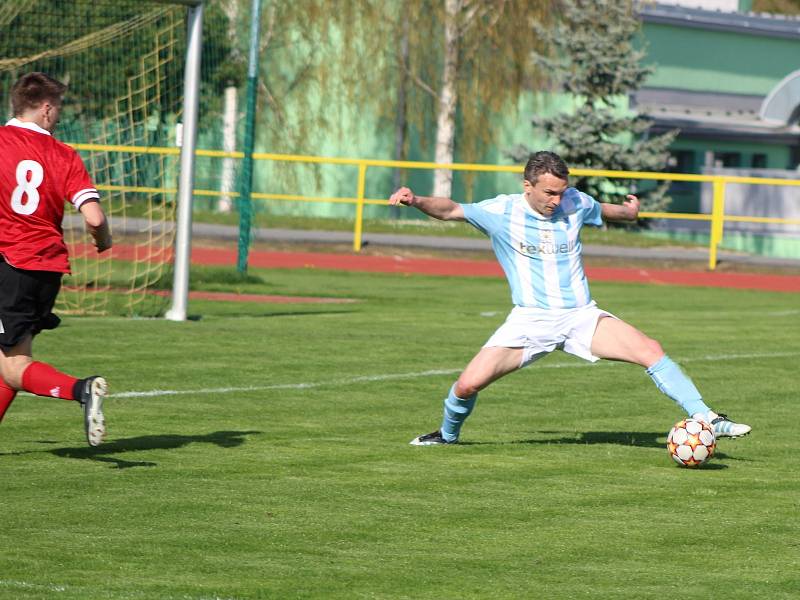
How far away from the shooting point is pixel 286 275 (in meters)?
22.4

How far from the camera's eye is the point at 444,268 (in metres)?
25.2

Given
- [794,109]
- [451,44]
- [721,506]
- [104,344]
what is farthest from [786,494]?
[794,109]

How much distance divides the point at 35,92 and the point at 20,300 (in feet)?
3.38

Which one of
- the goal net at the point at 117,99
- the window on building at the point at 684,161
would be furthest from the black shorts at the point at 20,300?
the window on building at the point at 684,161

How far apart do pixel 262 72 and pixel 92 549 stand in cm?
3325

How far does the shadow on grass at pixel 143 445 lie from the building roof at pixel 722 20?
36.3m

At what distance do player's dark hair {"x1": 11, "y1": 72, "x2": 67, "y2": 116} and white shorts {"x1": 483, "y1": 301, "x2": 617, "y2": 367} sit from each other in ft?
8.83

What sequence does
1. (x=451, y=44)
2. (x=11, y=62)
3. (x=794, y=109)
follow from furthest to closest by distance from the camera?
(x=794, y=109), (x=451, y=44), (x=11, y=62)

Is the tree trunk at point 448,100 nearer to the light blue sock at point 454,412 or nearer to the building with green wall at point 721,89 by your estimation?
the building with green wall at point 721,89

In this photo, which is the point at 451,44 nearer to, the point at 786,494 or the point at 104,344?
the point at 104,344

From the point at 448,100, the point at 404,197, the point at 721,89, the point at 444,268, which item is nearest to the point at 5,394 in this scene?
the point at 404,197

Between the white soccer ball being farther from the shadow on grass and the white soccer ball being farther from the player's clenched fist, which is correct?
the shadow on grass

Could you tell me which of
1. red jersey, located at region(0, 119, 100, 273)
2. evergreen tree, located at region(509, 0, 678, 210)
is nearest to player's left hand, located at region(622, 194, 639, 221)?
red jersey, located at region(0, 119, 100, 273)

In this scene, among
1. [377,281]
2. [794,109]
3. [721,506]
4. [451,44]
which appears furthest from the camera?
[794,109]
